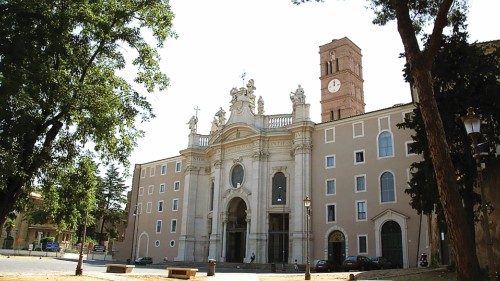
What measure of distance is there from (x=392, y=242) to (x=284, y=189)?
12.7m

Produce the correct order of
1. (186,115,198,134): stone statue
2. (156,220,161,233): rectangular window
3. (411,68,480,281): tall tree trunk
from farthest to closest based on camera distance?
(156,220,161,233): rectangular window < (186,115,198,134): stone statue < (411,68,480,281): tall tree trunk

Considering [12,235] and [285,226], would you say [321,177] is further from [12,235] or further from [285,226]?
[12,235]

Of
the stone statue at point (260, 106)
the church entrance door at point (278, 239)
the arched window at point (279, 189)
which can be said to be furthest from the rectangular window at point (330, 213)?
the stone statue at point (260, 106)

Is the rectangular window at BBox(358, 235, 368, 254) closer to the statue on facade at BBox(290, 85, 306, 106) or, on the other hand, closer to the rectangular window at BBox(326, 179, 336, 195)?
the rectangular window at BBox(326, 179, 336, 195)

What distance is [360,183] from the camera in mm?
38594

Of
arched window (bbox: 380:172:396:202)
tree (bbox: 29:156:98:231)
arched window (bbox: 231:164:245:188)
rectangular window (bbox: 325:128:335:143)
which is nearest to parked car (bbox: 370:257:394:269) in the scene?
arched window (bbox: 380:172:396:202)

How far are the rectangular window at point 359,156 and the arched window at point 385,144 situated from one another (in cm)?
160

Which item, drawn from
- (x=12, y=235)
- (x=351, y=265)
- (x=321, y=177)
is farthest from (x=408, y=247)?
(x=12, y=235)

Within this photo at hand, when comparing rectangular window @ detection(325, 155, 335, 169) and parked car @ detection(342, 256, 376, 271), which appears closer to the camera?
parked car @ detection(342, 256, 376, 271)

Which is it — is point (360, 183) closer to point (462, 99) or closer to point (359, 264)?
point (359, 264)

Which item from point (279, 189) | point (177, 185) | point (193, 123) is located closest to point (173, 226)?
point (177, 185)

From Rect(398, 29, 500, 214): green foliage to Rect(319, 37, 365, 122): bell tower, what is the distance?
127ft

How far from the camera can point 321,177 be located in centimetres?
4175

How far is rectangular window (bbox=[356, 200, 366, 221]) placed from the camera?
37.6 metres
